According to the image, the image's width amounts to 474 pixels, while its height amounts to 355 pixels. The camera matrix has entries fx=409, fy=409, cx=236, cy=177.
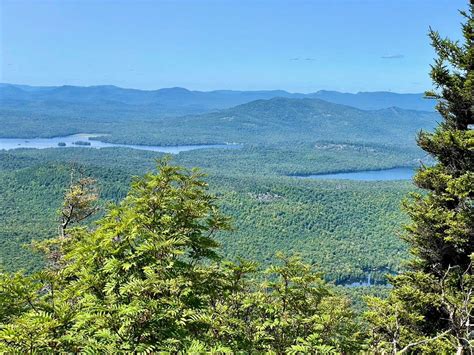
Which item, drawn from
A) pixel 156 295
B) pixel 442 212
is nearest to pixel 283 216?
pixel 442 212

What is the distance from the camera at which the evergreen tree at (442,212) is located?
11172mm

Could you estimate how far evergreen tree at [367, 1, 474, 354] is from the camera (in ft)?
36.7

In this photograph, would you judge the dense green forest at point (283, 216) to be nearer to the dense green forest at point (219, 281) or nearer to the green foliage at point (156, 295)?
the dense green forest at point (219, 281)

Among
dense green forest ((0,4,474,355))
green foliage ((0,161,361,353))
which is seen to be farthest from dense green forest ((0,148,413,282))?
green foliage ((0,161,361,353))

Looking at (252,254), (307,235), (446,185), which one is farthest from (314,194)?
(446,185)

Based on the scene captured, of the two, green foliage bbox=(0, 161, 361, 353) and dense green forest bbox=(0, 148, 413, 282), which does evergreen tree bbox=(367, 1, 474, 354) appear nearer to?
green foliage bbox=(0, 161, 361, 353)

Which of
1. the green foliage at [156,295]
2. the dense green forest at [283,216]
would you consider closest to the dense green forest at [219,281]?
the green foliage at [156,295]

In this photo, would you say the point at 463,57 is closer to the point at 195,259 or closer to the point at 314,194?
the point at 195,259

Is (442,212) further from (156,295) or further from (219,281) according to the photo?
(156,295)

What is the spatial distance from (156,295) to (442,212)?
9632mm

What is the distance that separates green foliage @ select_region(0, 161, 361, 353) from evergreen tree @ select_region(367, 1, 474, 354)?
17.8 ft

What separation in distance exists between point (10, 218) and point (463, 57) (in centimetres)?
7325

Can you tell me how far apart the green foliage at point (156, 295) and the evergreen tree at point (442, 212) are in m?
5.42

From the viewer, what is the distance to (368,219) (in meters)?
102
